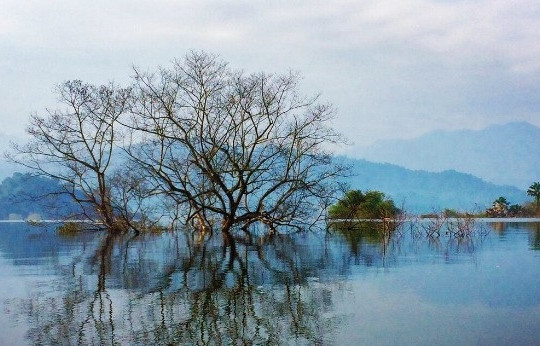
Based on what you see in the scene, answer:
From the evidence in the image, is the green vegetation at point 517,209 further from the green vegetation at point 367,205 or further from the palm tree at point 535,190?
the green vegetation at point 367,205

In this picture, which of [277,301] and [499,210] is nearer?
[277,301]

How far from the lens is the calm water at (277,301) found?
9023 mm

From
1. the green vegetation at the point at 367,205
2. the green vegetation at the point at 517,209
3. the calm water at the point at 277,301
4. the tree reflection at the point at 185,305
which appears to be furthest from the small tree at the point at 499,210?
the tree reflection at the point at 185,305

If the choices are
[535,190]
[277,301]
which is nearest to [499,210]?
[535,190]

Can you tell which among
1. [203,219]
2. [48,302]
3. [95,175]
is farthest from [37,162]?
[48,302]

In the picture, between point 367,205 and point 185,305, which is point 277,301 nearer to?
point 185,305

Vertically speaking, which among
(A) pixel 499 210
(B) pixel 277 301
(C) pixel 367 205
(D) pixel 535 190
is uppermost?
(D) pixel 535 190

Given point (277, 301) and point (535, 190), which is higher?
point (535, 190)

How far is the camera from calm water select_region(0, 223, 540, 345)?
902cm

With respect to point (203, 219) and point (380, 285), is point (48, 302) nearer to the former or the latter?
point (380, 285)

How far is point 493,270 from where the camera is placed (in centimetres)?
1702

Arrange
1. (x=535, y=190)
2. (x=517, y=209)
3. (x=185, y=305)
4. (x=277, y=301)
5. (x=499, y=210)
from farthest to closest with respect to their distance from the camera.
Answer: (x=499, y=210) → (x=517, y=209) → (x=535, y=190) → (x=277, y=301) → (x=185, y=305)

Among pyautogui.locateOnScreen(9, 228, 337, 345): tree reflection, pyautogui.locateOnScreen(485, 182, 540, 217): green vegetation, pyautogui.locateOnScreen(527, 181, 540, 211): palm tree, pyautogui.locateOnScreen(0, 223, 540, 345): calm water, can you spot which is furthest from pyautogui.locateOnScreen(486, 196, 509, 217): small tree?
pyautogui.locateOnScreen(9, 228, 337, 345): tree reflection

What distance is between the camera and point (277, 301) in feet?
38.7
